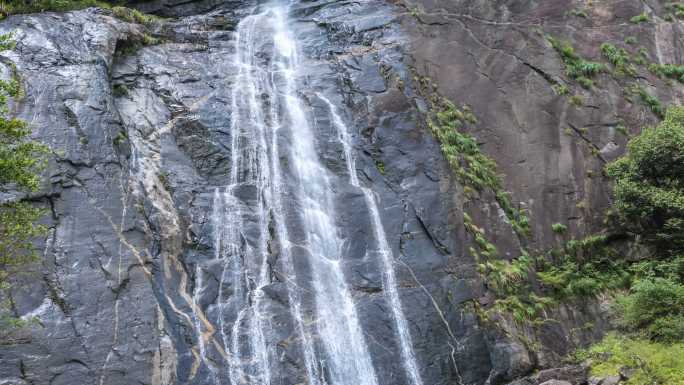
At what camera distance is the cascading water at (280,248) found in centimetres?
1301

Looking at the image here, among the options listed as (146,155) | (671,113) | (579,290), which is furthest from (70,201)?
(671,113)

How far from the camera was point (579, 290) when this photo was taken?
15.6 m

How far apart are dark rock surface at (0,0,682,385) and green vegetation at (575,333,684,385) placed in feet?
3.50

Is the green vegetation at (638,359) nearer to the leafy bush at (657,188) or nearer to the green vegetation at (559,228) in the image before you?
the leafy bush at (657,188)

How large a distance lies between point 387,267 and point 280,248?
9.14 feet

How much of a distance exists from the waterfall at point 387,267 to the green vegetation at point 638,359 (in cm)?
404

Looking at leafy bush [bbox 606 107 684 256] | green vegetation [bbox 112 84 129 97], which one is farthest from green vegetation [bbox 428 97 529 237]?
green vegetation [bbox 112 84 129 97]

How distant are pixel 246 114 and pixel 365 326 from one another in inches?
311

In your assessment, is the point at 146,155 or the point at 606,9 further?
the point at 606,9

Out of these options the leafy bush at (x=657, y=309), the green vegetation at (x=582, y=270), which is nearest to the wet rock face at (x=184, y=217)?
the green vegetation at (x=582, y=270)

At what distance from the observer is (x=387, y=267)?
49.0ft

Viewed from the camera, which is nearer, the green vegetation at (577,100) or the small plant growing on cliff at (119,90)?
the small plant growing on cliff at (119,90)

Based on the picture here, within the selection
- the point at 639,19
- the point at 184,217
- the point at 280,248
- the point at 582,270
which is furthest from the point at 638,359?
the point at 639,19

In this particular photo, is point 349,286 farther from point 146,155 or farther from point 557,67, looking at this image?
point 557,67
